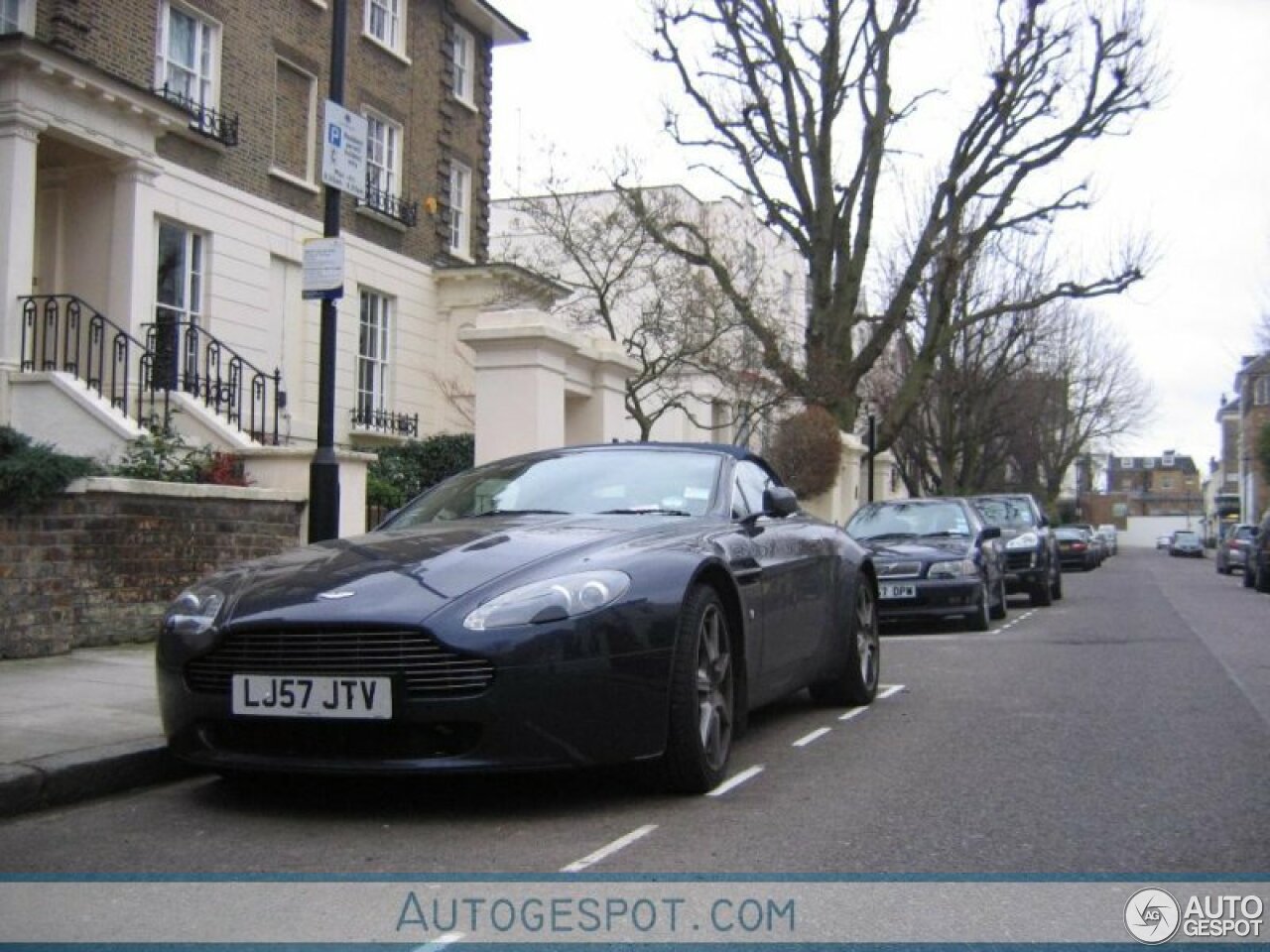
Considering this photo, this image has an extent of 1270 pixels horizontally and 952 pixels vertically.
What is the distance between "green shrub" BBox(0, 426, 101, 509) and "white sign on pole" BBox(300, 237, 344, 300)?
1.89 m

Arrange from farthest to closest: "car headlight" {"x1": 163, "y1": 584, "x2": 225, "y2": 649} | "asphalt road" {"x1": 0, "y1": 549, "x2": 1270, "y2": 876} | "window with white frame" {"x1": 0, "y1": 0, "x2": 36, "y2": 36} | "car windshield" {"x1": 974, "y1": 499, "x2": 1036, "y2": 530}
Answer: "car windshield" {"x1": 974, "y1": 499, "x2": 1036, "y2": 530} < "window with white frame" {"x1": 0, "y1": 0, "x2": 36, "y2": 36} < "car headlight" {"x1": 163, "y1": 584, "x2": 225, "y2": 649} < "asphalt road" {"x1": 0, "y1": 549, "x2": 1270, "y2": 876}

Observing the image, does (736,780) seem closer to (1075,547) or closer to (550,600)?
(550,600)

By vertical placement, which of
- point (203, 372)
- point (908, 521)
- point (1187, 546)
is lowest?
point (1187, 546)

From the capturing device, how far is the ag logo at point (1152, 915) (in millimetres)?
3514

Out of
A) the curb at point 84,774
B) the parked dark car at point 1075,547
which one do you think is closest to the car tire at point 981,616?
the curb at point 84,774

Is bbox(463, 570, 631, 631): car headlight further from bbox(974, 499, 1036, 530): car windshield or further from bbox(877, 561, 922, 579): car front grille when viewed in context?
bbox(974, 499, 1036, 530): car windshield

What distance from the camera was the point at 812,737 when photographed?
21.5 feet

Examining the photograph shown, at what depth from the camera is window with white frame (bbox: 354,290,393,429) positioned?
65.7 feet

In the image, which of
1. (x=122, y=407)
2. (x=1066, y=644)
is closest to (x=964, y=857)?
(x=1066, y=644)

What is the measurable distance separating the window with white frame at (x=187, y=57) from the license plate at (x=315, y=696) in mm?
13132

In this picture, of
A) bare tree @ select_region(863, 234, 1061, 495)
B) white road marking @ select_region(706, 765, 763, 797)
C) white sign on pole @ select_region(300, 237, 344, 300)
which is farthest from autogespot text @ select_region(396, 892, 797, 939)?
bare tree @ select_region(863, 234, 1061, 495)

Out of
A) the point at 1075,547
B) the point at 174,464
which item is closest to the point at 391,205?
the point at 174,464

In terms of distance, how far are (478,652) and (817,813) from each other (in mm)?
1439

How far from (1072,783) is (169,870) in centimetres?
355
